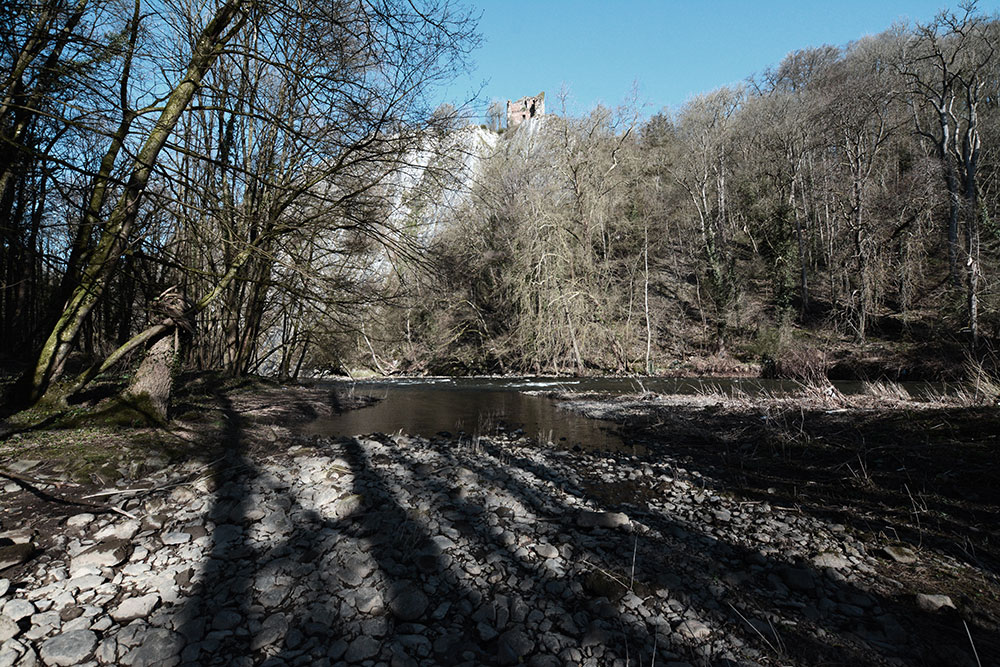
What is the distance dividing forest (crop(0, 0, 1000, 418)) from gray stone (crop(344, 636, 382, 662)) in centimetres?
486

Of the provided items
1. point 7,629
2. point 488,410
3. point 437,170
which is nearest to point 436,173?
point 437,170

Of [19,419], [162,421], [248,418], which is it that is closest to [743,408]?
[248,418]

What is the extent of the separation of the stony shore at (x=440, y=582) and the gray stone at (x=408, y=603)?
0.01 metres

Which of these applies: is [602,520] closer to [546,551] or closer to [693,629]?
[546,551]

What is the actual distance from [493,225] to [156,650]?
21687mm

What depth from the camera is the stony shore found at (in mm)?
2418

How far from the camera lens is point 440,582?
3.02 meters

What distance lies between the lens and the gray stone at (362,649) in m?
2.34

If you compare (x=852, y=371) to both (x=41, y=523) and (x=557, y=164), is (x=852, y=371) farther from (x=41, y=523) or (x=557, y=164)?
(x=41, y=523)

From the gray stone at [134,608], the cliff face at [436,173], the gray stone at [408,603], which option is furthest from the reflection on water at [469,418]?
the gray stone at [134,608]

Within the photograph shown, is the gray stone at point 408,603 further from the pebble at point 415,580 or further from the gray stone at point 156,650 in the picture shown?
the gray stone at point 156,650

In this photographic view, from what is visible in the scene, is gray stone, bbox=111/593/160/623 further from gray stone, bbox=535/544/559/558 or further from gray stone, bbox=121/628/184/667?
gray stone, bbox=535/544/559/558

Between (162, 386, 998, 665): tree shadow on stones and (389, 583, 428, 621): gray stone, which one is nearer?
(162, 386, 998, 665): tree shadow on stones

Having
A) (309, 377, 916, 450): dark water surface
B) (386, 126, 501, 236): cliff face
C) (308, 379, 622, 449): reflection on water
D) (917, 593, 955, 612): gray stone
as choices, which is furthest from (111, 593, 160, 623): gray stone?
(386, 126, 501, 236): cliff face
